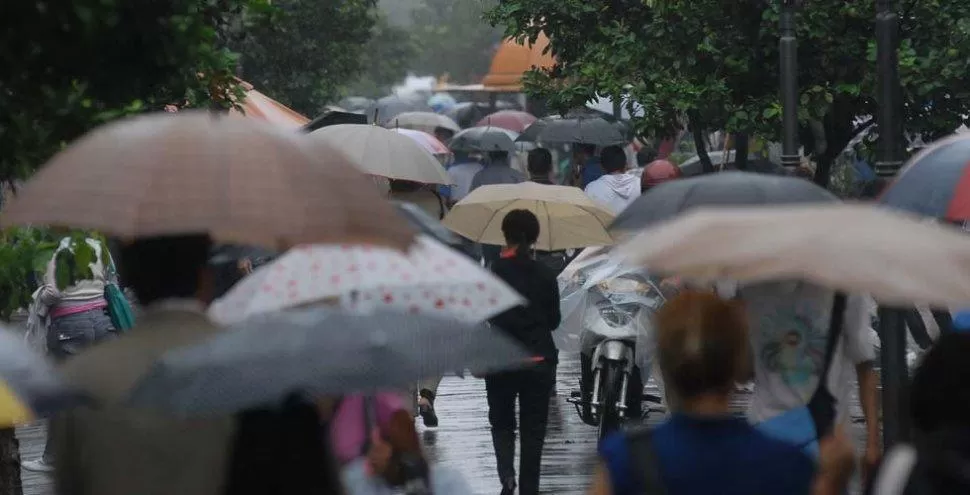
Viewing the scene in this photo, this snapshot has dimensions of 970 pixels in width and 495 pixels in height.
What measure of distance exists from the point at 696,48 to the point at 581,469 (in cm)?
413

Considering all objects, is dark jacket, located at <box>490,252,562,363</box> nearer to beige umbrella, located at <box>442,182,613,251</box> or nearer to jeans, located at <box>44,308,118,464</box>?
beige umbrella, located at <box>442,182,613,251</box>

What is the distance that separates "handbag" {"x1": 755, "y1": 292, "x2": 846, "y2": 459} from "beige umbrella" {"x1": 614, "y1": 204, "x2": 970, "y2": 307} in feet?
3.44

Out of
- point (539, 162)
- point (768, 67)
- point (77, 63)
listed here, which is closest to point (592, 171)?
point (539, 162)

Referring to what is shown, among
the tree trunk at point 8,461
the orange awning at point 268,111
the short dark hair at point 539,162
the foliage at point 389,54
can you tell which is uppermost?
the foliage at point 389,54

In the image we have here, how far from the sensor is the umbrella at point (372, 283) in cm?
568

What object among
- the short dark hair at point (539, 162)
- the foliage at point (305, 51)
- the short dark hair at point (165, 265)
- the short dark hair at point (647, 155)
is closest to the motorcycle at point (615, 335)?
the short dark hair at point (539, 162)

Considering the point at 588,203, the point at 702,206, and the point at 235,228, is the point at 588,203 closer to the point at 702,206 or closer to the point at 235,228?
the point at 702,206

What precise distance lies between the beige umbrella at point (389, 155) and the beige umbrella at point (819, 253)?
6.89 metres

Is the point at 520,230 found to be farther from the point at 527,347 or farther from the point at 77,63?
the point at 77,63

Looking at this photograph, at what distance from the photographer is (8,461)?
27.7 feet

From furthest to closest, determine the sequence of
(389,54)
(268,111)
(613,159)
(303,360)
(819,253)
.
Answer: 1. (389,54)
2. (613,159)
3. (268,111)
4. (819,253)
5. (303,360)

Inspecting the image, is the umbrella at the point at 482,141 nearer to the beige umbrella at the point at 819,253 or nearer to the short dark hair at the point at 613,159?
the short dark hair at the point at 613,159

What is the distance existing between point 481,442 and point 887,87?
152 inches

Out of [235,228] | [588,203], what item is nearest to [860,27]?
[588,203]
